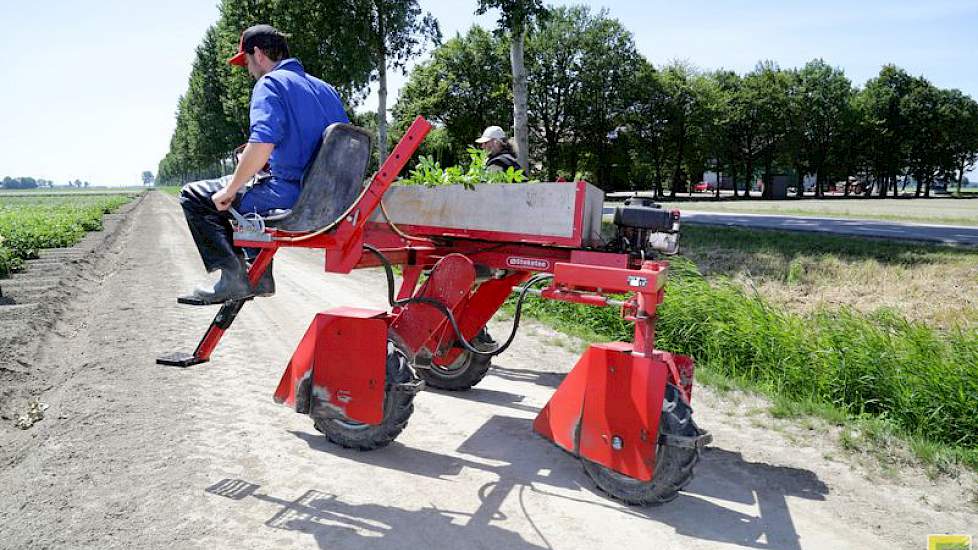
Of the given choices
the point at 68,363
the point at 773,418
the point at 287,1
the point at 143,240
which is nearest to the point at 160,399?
the point at 68,363

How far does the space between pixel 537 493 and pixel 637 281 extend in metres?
1.42

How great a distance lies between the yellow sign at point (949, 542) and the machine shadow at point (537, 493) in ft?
2.01

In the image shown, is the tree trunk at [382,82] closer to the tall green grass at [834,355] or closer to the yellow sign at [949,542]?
the tall green grass at [834,355]

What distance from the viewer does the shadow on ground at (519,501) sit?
11.2 feet

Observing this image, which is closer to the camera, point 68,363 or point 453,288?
point 453,288

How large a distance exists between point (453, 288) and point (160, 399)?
275 cm

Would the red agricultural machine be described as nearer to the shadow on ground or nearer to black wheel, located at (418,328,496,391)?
the shadow on ground

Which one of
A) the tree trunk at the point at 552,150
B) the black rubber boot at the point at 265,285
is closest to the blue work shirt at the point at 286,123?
the black rubber boot at the point at 265,285

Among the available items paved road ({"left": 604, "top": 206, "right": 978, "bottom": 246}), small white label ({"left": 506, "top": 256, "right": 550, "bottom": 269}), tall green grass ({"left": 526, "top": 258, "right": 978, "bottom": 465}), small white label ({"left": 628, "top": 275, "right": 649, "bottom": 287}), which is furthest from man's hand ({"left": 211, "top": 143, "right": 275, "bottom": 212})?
paved road ({"left": 604, "top": 206, "right": 978, "bottom": 246})

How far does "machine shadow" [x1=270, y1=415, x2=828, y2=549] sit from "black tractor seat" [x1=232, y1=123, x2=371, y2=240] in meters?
1.60

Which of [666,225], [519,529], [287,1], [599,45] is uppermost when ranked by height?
[599,45]

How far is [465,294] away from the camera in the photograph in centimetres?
442

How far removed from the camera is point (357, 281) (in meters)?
11.8

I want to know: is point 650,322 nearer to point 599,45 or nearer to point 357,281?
point 357,281
